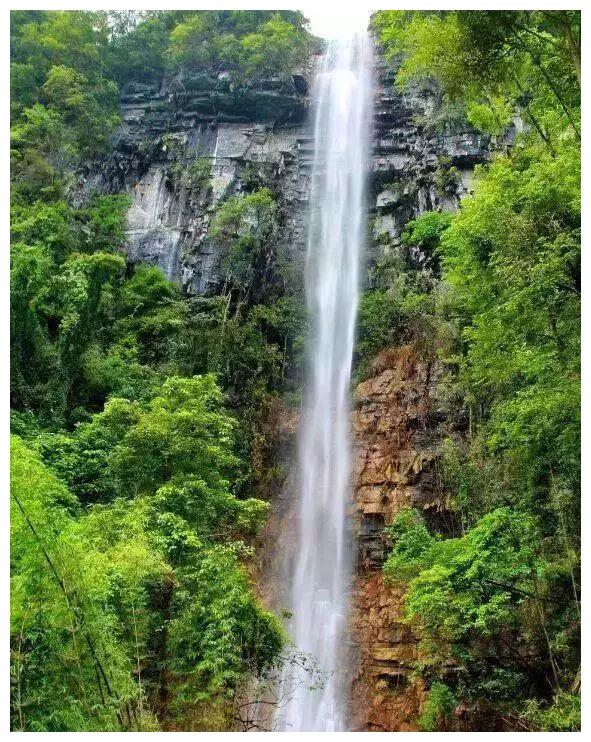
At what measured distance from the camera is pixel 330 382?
54.7 feet

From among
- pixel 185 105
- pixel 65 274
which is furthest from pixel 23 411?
pixel 185 105

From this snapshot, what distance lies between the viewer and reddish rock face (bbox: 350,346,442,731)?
1141cm

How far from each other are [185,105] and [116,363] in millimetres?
10117

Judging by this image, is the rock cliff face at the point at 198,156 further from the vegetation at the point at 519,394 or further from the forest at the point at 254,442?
the vegetation at the point at 519,394

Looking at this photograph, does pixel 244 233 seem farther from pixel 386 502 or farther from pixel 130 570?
pixel 130 570

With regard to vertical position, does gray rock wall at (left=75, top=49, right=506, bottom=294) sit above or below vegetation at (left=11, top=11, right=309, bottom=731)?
above

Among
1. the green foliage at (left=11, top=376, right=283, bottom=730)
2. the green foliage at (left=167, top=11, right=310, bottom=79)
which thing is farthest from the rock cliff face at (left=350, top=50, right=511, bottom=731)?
the green foliage at (left=11, top=376, right=283, bottom=730)

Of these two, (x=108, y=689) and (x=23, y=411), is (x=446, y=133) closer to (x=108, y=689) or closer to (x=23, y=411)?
(x=23, y=411)

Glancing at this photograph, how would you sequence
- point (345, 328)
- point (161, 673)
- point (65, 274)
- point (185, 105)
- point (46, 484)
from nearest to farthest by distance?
point (46, 484) → point (161, 673) → point (65, 274) → point (345, 328) → point (185, 105)

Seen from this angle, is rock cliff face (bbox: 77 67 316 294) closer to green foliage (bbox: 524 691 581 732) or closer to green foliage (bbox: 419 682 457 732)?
green foliage (bbox: 419 682 457 732)

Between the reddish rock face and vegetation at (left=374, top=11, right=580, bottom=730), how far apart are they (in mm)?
1172

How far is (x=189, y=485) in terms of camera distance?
8883 mm

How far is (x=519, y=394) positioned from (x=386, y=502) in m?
5.79

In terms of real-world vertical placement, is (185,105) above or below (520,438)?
above
